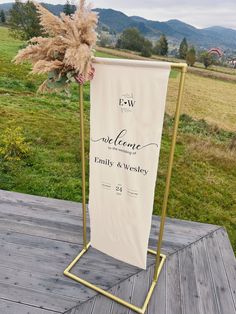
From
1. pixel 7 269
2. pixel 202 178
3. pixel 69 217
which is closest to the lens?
pixel 7 269

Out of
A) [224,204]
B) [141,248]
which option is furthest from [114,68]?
[224,204]

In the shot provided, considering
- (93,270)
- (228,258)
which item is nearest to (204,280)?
(228,258)

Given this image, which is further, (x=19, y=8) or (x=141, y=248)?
(x=19, y=8)

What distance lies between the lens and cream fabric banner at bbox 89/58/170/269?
2.28m

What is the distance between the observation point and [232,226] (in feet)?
16.8

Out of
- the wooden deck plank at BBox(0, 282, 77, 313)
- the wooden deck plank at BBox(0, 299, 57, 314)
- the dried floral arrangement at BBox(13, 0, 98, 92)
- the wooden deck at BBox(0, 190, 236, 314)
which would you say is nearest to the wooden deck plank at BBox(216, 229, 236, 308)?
the wooden deck at BBox(0, 190, 236, 314)

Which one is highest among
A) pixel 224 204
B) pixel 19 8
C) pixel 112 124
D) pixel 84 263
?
pixel 19 8

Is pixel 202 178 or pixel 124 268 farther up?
pixel 124 268

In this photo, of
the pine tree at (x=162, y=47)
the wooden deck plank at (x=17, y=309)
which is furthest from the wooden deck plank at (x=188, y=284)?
the pine tree at (x=162, y=47)

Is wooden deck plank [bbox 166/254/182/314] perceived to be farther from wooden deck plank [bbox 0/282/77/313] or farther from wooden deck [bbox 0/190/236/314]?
wooden deck plank [bbox 0/282/77/313]

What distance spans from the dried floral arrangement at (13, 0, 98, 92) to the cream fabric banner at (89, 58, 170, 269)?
0.74 feet

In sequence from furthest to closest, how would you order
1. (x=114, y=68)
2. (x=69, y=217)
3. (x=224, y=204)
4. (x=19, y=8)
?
(x=19, y=8)
(x=224, y=204)
(x=69, y=217)
(x=114, y=68)

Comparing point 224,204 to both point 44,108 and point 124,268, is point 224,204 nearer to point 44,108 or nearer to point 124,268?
point 124,268

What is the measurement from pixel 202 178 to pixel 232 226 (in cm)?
176
